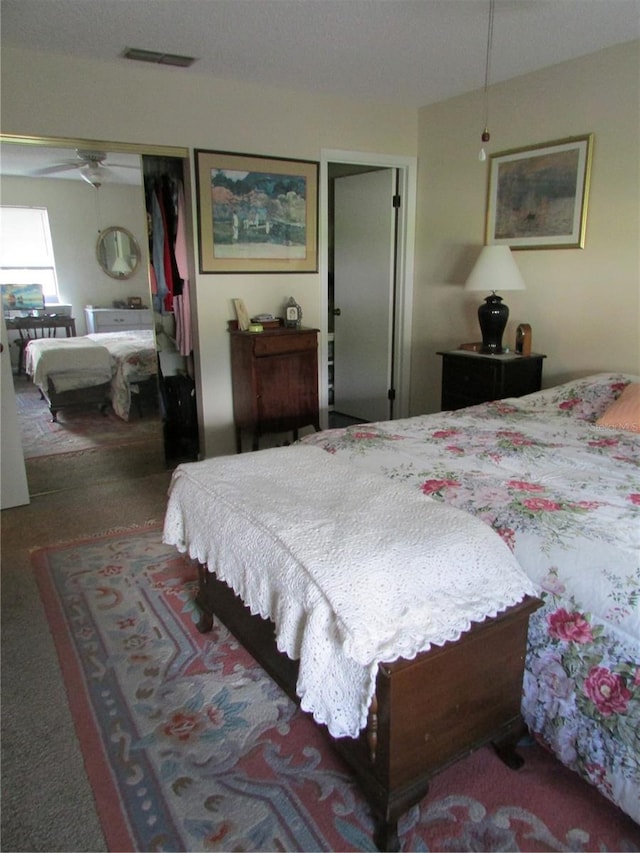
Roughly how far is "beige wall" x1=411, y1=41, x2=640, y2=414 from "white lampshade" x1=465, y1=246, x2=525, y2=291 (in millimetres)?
268

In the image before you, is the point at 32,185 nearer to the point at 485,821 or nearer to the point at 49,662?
the point at 49,662

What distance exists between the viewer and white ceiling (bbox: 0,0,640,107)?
8.50ft

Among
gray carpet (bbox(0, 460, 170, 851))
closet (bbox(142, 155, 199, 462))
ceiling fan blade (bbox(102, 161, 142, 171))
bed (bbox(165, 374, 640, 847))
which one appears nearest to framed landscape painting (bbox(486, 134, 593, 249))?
bed (bbox(165, 374, 640, 847))

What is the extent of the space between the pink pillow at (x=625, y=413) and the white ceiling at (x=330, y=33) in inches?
68.2

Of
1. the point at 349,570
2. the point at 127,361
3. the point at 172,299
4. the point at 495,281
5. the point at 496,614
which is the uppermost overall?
the point at 495,281

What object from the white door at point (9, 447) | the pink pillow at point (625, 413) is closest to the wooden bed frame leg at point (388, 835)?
the pink pillow at point (625, 413)

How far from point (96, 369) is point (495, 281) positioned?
2.58 metres

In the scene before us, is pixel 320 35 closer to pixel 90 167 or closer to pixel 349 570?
pixel 90 167

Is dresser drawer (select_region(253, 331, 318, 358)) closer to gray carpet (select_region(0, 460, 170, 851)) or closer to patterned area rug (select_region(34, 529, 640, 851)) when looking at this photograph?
gray carpet (select_region(0, 460, 170, 851))

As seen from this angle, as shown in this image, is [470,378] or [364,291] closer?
[470,378]

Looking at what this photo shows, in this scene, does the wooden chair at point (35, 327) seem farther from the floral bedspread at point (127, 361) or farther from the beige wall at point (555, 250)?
the beige wall at point (555, 250)

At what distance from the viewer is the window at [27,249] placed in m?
3.32

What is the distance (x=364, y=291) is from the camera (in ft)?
16.5

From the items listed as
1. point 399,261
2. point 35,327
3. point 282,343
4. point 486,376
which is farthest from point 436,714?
point 399,261
